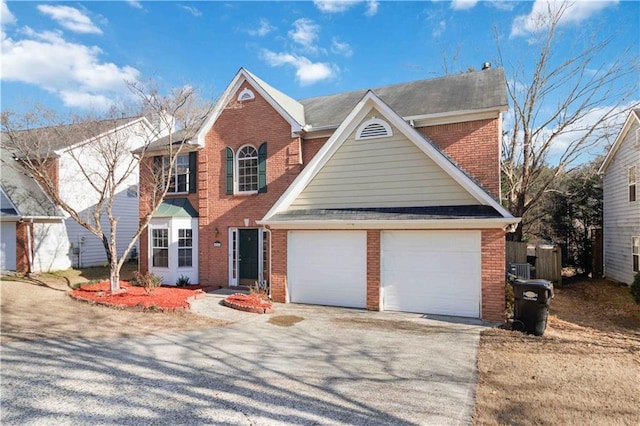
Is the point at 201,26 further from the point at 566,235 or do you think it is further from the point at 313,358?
the point at 566,235

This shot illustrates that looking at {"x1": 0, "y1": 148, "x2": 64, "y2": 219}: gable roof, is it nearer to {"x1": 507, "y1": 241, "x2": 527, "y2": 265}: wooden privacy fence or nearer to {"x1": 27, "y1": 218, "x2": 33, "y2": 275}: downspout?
{"x1": 27, "y1": 218, "x2": 33, "y2": 275}: downspout

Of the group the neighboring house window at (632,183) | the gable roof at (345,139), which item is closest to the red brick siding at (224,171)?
the gable roof at (345,139)

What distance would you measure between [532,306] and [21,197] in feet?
70.9

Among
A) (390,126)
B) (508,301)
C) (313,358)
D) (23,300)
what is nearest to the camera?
(313,358)

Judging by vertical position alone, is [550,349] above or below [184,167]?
below

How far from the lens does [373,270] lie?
33.4 ft

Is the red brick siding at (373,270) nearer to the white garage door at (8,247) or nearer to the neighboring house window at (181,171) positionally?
the neighboring house window at (181,171)

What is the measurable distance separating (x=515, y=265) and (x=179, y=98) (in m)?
15.2

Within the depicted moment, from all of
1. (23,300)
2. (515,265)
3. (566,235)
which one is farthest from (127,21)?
(566,235)

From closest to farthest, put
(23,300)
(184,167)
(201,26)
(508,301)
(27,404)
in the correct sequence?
(27,404) < (508,301) < (23,300) < (201,26) < (184,167)

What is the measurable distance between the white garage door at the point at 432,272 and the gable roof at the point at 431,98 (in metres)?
4.36

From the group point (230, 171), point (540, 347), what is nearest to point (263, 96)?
point (230, 171)

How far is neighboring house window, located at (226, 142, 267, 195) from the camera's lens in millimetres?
13922

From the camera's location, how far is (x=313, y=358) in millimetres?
6516
